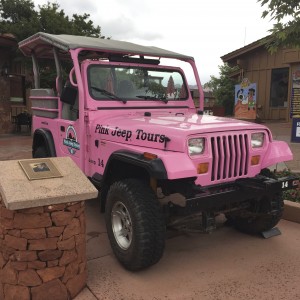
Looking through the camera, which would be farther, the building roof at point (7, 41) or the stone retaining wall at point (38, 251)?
the building roof at point (7, 41)

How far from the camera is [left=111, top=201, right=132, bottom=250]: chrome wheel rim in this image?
3404 mm

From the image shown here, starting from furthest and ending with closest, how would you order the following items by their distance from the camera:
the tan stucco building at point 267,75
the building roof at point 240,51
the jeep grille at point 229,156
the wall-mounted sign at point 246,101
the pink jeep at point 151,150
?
the building roof at point 240,51 < the tan stucco building at point 267,75 < the wall-mounted sign at point 246,101 < the jeep grille at point 229,156 < the pink jeep at point 151,150

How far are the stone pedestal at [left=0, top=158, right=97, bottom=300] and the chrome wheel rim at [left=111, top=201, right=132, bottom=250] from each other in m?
0.62

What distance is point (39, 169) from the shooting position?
10.2 feet

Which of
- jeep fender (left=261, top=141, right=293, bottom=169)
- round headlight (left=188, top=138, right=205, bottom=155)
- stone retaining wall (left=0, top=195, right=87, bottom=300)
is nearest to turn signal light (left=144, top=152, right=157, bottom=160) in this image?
round headlight (left=188, top=138, right=205, bottom=155)

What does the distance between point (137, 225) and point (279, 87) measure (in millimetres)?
14179

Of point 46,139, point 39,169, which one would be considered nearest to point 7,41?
point 46,139

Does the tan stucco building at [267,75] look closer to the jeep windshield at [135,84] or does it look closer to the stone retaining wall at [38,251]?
the jeep windshield at [135,84]

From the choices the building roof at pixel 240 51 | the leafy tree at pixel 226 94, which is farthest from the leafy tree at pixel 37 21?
the leafy tree at pixel 226 94

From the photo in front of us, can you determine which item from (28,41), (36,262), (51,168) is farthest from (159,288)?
(28,41)

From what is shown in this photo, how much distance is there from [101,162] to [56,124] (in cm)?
133

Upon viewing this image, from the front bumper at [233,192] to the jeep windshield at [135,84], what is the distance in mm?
1762

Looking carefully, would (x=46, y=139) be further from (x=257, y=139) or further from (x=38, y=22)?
(x=38, y=22)

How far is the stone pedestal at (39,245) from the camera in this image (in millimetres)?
2695
